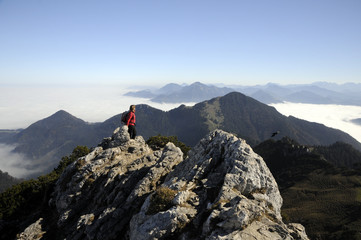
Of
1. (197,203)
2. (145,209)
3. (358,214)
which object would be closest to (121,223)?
(145,209)

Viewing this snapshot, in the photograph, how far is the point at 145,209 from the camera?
1747 centimetres

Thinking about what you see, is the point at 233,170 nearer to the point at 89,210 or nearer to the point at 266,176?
the point at 266,176

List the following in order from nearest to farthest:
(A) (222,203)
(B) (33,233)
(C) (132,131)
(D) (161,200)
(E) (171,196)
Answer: (A) (222,203) < (D) (161,200) < (E) (171,196) < (B) (33,233) < (C) (132,131)

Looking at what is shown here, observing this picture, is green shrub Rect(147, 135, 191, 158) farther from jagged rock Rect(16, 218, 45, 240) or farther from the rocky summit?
jagged rock Rect(16, 218, 45, 240)

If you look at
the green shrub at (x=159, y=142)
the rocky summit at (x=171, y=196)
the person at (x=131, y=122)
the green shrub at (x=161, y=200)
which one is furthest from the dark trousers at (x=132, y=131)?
the green shrub at (x=161, y=200)

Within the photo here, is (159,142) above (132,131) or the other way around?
the other way around

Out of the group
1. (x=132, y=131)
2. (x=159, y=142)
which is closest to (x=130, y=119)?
(x=132, y=131)

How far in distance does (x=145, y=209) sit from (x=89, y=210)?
1466 centimetres

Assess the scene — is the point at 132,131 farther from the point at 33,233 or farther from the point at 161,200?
the point at 161,200

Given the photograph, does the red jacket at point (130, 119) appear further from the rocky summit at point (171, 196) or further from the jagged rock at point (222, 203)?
the jagged rock at point (222, 203)

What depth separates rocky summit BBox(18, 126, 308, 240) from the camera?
14.5 meters

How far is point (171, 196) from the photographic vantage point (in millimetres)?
17359

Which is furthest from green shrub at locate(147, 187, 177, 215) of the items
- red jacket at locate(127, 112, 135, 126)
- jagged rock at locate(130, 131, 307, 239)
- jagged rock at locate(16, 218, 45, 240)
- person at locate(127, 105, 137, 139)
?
jagged rock at locate(16, 218, 45, 240)

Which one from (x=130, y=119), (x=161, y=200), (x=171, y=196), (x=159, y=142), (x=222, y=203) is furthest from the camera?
(x=159, y=142)
